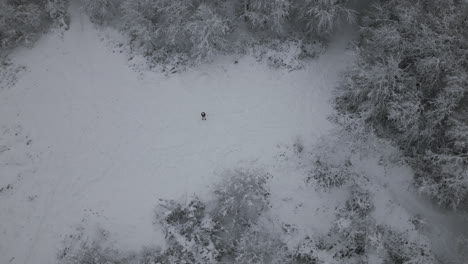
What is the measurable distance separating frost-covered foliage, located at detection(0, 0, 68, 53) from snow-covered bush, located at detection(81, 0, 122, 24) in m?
1.88

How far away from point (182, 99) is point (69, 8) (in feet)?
36.6

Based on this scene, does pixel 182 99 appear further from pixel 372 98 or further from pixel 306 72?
pixel 372 98

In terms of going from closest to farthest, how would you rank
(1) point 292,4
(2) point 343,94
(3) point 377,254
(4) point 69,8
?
1. (3) point 377,254
2. (2) point 343,94
3. (1) point 292,4
4. (4) point 69,8

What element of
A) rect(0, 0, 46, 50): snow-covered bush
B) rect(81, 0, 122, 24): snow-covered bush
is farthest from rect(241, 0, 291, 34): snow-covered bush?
rect(0, 0, 46, 50): snow-covered bush

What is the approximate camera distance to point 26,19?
22.2 metres

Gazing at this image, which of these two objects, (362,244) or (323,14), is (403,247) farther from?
(323,14)

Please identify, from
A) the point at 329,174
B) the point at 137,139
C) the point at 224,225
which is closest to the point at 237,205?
the point at 224,225

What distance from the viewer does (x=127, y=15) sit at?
71.3ft

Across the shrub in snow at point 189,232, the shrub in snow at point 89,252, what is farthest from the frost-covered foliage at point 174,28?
the shrub in snow at point 89,252

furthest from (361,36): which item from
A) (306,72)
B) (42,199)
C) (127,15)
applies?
(42,199)

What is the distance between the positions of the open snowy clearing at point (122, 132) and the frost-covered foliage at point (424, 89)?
312 cm

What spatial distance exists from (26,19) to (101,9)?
4.75 metres

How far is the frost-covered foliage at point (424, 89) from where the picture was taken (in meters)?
16.0

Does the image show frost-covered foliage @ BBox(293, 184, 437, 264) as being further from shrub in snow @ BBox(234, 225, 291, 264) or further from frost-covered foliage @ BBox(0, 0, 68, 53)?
frost-covered foliage @ BBox(0, 0, 68, 53)
